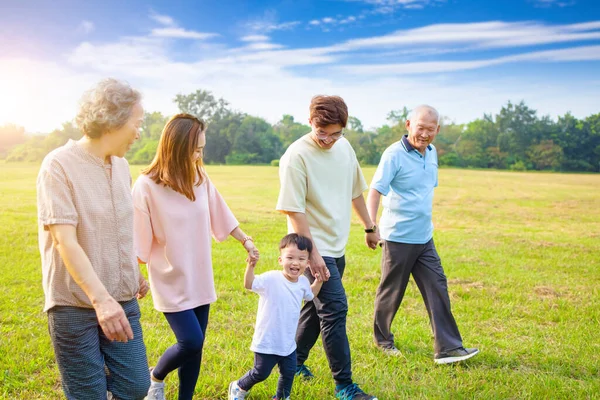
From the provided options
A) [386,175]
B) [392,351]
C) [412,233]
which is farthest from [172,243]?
[392,351]

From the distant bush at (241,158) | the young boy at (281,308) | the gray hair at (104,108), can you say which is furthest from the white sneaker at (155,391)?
the distant bush at (241,158)

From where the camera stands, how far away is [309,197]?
387 centimetres

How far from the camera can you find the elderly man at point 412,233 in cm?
477

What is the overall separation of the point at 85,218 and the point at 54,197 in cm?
18

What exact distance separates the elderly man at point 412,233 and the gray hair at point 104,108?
2.50 metres

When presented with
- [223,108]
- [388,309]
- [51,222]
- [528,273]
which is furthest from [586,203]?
[223,108]

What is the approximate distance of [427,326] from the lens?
5.78 meters

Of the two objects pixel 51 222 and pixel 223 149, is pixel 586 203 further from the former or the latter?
pixel 223 149

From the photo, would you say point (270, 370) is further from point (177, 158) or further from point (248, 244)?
point (177, 158)

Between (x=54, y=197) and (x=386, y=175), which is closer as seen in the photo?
(x=54, y=197)

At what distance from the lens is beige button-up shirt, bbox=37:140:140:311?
2559 millimetres

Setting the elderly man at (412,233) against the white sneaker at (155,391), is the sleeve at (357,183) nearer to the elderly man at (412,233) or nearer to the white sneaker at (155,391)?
the elderly man at (412,233)

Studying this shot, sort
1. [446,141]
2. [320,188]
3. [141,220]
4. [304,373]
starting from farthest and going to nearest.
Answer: [446,141] → [304,373] → [320,188] → [141,220]

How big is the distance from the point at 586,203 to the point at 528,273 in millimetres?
16578
